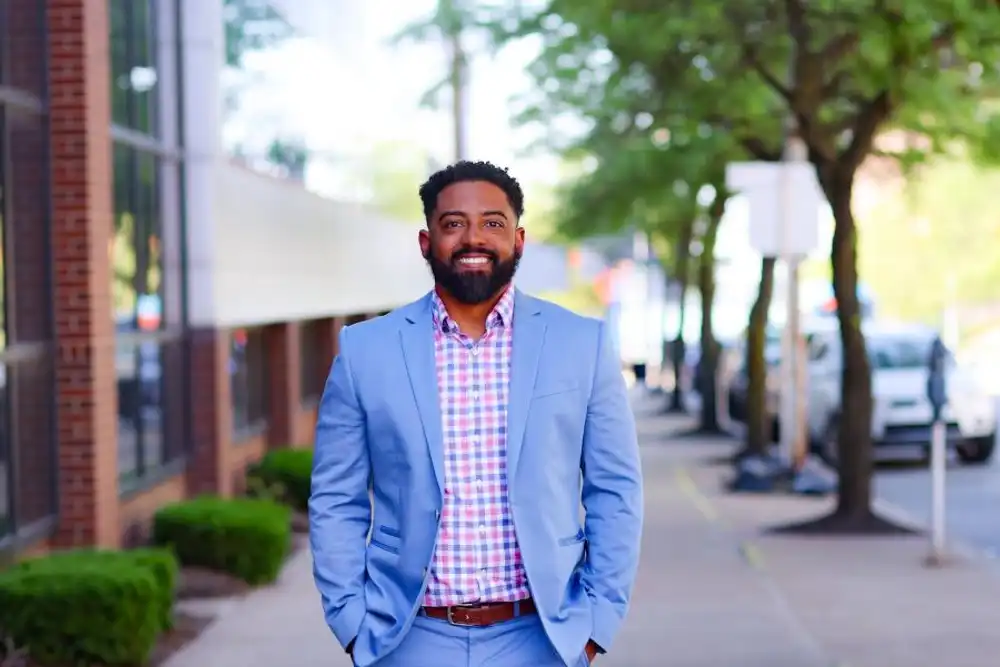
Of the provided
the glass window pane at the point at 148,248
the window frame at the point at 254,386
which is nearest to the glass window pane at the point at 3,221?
the glass window pane at the point at 148,248

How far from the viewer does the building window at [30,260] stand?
10.5 m

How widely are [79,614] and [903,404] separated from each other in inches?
591

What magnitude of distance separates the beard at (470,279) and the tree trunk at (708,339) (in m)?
23.4

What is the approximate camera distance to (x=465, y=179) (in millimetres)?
4309

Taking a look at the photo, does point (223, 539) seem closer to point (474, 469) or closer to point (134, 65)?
point (134, 65)

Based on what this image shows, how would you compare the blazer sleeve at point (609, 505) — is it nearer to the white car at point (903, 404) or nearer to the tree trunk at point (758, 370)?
the white car at point (903, 404)

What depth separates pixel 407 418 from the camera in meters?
4.21

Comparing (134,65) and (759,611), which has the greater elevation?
(134,65)

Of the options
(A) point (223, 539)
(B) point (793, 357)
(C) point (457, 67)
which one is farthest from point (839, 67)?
(A) point (223, 539)

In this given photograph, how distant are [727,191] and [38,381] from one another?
16.3 meters

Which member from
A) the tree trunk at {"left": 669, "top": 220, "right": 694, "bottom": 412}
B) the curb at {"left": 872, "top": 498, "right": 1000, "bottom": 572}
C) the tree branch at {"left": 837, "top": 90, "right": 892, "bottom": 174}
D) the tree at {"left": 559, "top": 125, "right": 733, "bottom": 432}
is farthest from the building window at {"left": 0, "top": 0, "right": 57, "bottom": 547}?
the tree trunk at {"left": 669, "top": 220, "right": 694, "bottom": 412}

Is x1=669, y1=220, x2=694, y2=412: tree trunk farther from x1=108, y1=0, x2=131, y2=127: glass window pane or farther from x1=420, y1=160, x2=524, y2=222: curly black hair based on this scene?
x1=420, y1=160, x2=524, y2=222: curly black hair

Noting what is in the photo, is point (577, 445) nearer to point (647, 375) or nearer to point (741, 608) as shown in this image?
point (741, 608)

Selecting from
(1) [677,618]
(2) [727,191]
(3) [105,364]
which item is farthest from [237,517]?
(2) [727,191]
